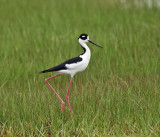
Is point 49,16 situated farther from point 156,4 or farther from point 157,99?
point 157,99

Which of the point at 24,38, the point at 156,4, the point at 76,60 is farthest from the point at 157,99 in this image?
the point at 156,4

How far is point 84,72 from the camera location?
5.56m

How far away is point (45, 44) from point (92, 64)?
4.66ft

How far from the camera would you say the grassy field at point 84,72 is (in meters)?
3.98

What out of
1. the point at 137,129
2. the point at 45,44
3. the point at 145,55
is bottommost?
the point at 137,129

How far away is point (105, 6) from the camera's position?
33.4ft

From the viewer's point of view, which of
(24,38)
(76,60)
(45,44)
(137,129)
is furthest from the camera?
(24,38)

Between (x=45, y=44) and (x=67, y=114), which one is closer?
(x=67, y=114)

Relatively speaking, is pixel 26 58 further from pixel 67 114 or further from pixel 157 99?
pixel 157 99

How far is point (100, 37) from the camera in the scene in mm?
6855

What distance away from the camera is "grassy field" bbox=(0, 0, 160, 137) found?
3.98 m

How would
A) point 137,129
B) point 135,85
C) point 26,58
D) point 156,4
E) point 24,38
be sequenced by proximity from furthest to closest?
point 156,4, point 24,38, point 26,58, point 135,85, point 137,129

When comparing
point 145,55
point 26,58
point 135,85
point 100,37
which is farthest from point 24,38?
point 135,85

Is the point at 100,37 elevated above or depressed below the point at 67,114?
above
